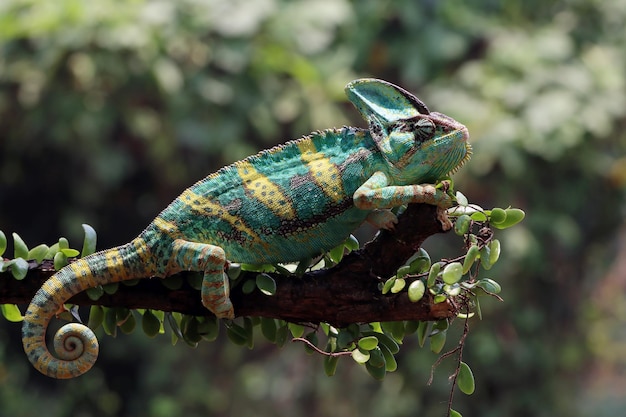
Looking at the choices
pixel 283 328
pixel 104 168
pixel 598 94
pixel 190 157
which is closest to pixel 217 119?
pixel 190 157

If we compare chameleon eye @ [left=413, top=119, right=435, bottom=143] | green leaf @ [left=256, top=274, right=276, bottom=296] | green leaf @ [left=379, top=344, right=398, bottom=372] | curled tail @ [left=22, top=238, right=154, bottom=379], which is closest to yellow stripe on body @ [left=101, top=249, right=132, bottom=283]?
curled tail @ [left=22, top=238, right=154, bottom=379]

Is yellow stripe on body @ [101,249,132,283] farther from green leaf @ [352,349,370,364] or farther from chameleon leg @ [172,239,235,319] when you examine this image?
green leaf @ [352,349,370,364]

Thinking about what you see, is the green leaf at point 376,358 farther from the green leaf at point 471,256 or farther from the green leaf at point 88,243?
the green leaf at point 88,243

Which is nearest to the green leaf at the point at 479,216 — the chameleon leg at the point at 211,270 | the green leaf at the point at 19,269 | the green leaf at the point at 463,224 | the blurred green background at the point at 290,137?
the green leaf at the point at 463,224

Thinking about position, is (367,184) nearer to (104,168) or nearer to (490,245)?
(490,245)

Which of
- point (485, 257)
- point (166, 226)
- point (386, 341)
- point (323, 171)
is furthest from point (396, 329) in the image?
point (166, 226)

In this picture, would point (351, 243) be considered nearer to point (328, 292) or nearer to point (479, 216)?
point (328, 292)
